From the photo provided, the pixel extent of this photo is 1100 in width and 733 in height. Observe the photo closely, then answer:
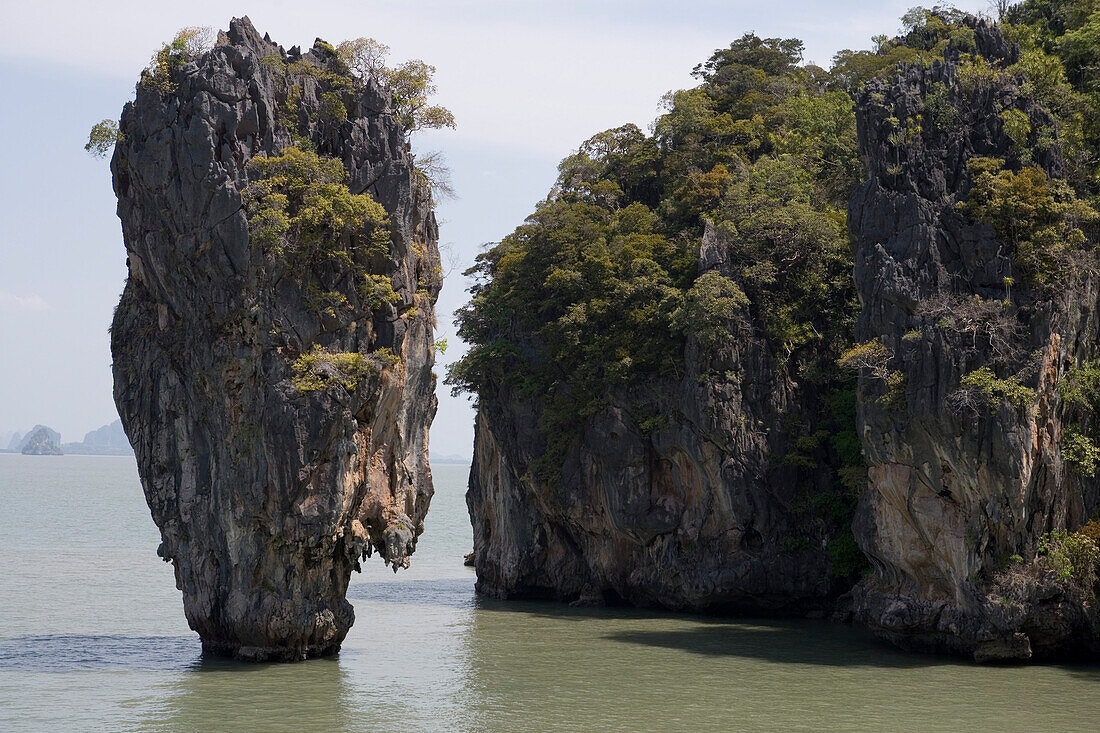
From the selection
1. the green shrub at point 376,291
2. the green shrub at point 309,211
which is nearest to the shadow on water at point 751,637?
the green shrub at point 376,291

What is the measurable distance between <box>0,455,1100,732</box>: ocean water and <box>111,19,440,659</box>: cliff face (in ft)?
6.85

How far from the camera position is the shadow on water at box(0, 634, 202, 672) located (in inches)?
1036

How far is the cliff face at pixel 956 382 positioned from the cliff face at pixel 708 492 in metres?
4.88

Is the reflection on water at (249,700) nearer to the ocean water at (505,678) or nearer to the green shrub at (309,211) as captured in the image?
the ocean water at (505,678)

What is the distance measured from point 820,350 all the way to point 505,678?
53.0ft

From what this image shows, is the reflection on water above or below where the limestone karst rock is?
below

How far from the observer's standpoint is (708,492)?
36.4 meters

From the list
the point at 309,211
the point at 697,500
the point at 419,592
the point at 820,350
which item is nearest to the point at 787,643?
the point at 697,500

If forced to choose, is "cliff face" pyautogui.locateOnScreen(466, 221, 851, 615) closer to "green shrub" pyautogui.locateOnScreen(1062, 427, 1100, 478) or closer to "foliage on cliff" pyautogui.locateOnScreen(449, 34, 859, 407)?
"foliage on cliff" pyautogui.locateOnScreen(449, 34, 859, 407)

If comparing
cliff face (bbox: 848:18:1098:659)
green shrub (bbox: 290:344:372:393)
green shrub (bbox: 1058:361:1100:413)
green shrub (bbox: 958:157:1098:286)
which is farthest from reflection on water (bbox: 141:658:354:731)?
green shrub (bbox: 958:157:1098:286)

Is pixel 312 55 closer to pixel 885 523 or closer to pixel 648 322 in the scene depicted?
pixel 648 322

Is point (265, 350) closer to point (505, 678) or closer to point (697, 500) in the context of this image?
point (505, 678)

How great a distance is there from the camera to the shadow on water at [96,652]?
2631 centimetres

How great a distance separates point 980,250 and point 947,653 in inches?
388
